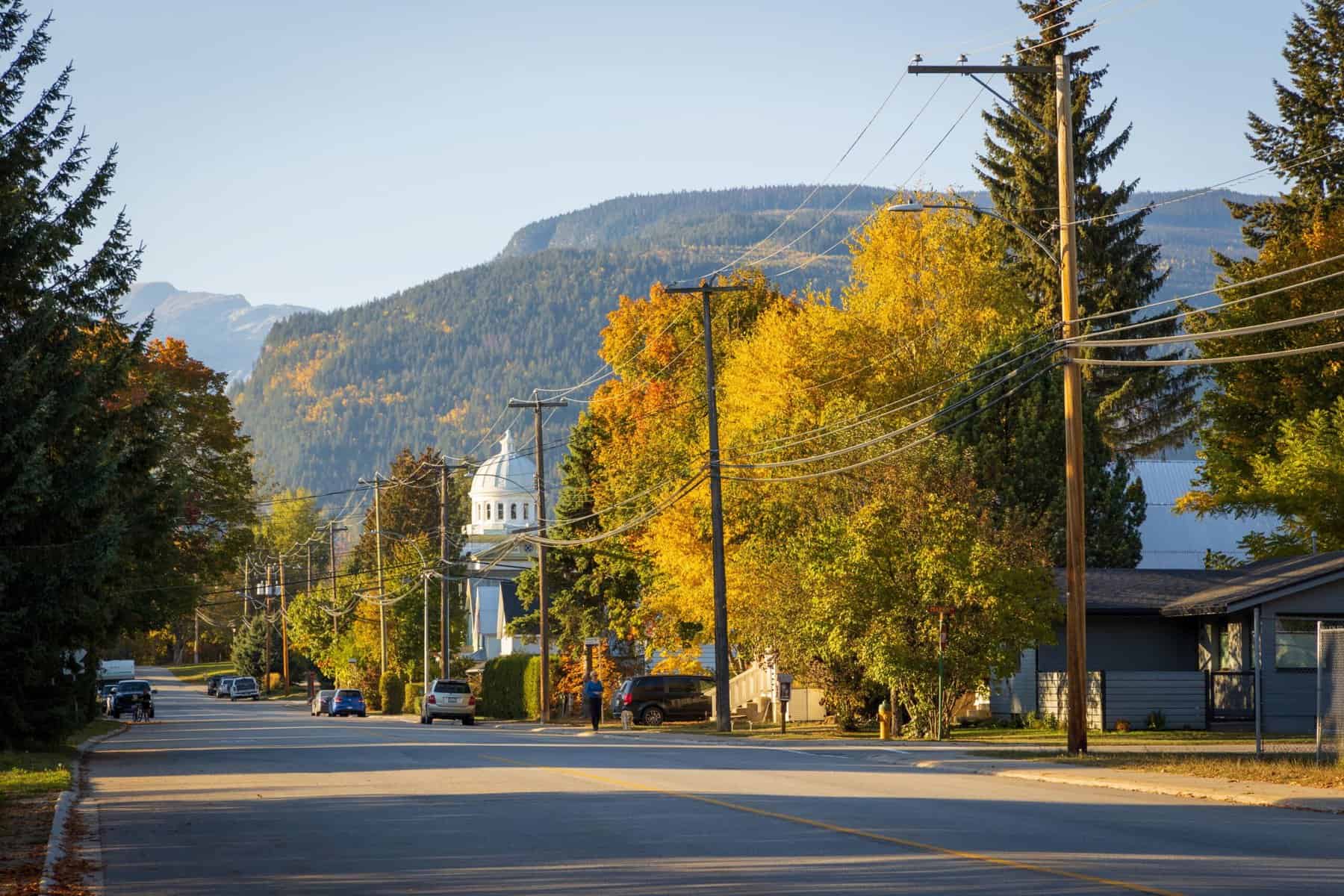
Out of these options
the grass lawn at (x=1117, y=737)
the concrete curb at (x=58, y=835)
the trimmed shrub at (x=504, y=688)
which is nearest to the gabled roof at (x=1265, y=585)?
the grass lawn at (x=1117, y=737)

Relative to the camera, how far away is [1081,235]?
64875mm

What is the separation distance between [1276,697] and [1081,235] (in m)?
30.1

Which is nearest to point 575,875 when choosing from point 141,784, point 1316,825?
point 1316,825

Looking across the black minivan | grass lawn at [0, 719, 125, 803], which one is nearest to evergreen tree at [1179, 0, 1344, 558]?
the black minivan

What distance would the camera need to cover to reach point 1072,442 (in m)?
27.5

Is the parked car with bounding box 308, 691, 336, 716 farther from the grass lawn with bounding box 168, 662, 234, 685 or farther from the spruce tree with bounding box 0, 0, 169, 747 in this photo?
the grass lawn with bounding box 168, 662, 234, 685

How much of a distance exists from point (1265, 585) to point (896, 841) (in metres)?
24.8

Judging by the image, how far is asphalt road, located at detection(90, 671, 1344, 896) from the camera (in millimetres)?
12945

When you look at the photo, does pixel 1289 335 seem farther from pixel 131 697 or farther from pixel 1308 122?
pixel 131 697

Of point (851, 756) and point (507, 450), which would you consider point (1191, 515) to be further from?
point (507, 450)

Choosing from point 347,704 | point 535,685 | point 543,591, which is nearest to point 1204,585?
point 543,591

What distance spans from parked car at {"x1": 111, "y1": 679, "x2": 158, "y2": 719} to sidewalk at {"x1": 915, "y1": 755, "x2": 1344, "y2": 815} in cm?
4866

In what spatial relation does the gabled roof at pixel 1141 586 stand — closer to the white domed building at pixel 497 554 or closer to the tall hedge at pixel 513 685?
the tall hedge at pixel 513 685

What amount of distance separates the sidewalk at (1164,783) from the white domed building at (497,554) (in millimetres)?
45215
